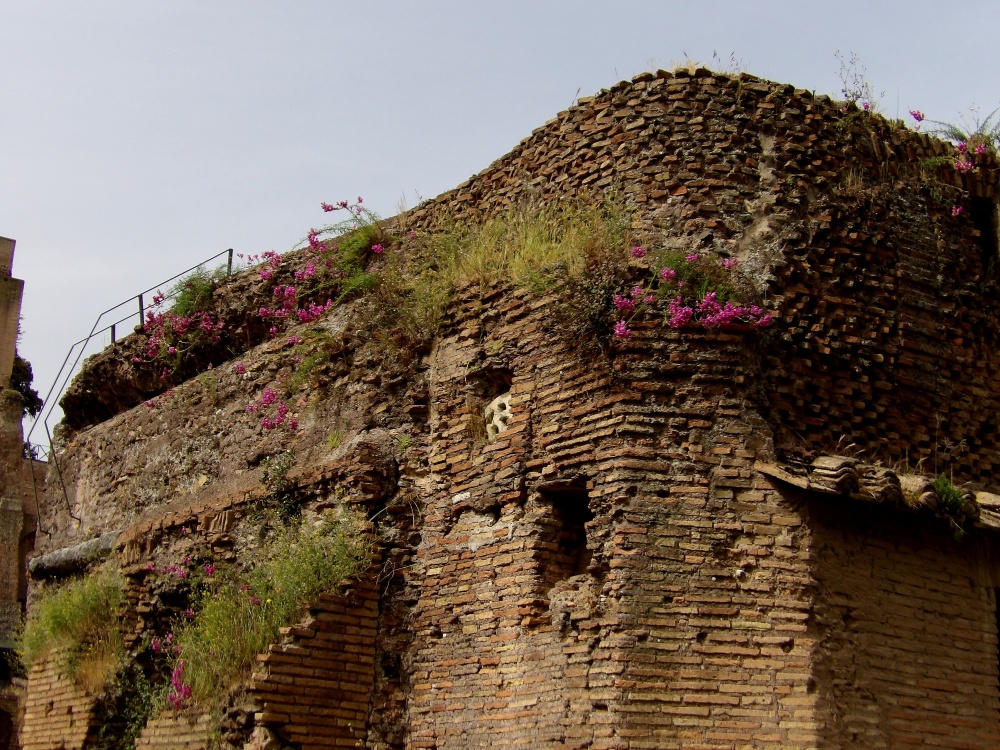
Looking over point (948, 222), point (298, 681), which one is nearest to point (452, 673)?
point (298, 681)

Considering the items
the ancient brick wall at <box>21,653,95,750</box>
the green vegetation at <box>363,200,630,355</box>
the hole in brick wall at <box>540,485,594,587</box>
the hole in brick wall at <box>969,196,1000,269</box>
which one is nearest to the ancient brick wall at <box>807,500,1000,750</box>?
the hole in brick wall at <box>540,485,594,587</box>

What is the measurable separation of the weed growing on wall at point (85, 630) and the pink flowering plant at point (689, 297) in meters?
5.40

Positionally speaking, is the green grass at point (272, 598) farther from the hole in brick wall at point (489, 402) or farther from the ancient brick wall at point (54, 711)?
the ancient brick wall at point (54, 711)

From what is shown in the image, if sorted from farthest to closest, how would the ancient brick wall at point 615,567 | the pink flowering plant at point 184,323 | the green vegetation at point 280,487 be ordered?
the pink flowering plant at point 184,323
the green vegetation at point 280,487
the ancient brick wall at point 615,567

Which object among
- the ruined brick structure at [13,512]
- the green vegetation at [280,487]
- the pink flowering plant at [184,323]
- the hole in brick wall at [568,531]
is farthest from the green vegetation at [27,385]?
the hole in brick wall at [568,531]

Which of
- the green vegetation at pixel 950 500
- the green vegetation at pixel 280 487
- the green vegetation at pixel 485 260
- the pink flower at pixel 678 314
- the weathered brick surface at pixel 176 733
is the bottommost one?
the weathered brick surface at pixel 176 733

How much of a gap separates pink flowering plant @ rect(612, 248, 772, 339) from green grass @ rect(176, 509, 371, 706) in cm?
246

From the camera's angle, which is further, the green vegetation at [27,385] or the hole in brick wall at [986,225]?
the green vegetation at [27,385]

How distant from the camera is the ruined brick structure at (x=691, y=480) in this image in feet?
24.3

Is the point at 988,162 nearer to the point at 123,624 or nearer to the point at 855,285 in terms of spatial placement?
the point at 855,285

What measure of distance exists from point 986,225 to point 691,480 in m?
3.60

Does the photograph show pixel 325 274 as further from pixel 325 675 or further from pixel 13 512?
pixel 13 512

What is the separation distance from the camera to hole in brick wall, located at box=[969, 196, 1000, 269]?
31.4 feet

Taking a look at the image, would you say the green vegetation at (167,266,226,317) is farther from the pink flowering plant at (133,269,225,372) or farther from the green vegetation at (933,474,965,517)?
the green vegetation at (933,474,965,517)
